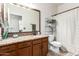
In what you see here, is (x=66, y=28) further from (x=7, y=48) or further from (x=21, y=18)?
(x=7, y=48)

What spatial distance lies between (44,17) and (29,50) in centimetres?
52

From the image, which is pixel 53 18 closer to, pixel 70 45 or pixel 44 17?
pixel 44 17

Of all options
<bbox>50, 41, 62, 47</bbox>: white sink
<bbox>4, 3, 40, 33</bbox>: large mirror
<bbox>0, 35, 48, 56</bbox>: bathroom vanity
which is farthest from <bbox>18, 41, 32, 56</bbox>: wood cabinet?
<bbox>50, 41, 62, 47</bbox>: white sink

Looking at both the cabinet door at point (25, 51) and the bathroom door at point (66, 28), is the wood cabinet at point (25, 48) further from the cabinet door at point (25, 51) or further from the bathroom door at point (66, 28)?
the bathroom door at point (66, 28)

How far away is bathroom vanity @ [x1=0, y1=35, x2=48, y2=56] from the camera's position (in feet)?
4.94

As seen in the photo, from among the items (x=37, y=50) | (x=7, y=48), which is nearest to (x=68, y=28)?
(x=37, y=50)

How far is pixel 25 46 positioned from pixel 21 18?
39 cm

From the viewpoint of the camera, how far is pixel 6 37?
177cm

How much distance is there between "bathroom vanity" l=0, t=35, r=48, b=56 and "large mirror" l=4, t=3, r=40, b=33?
161 millimetres

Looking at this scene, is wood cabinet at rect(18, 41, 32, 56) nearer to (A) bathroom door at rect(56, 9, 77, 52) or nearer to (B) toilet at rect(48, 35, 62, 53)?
(B) toilet at rect(48, 35, 62, 53)

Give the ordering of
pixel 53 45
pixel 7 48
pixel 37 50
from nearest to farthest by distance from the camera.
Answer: pixel 7 48 → pixel 53 45 → pixel 37 50

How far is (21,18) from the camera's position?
1639 mm

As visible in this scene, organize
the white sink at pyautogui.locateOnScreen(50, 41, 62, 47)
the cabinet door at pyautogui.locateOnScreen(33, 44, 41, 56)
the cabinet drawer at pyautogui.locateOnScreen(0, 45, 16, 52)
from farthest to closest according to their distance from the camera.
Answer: the cabinet door at pyautogui.locateOnScreen(33, 44, 41, 56) → the white sink at pyautogui.locateOnScreen(50, 41, 62, 47) → the cabinet drawer at pyautogui.locateOnScreen(0, 45, 16, 52)

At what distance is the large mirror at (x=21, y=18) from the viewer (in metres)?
1.63
